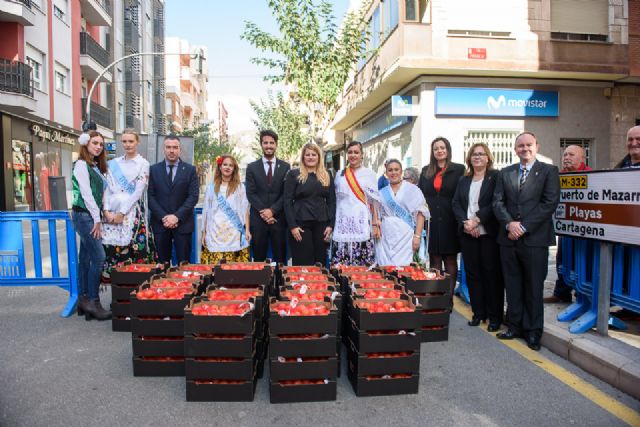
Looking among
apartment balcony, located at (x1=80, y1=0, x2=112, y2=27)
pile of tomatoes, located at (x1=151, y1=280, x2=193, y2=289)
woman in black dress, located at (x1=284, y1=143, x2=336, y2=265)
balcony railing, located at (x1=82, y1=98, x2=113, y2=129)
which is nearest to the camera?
pile of tomatoes, located at (x1=151, y1=280, x2=193, y2=289)

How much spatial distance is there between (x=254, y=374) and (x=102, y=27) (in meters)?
35.7

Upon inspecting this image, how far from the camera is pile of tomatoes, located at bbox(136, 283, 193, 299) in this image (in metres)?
3.98

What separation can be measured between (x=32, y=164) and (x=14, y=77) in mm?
4527

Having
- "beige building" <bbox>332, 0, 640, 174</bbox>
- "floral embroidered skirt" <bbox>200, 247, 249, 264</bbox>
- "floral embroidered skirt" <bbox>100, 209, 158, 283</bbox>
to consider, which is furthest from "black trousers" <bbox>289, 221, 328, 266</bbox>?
"beige building" <bbox>332, 0, 640, 174</bbox>

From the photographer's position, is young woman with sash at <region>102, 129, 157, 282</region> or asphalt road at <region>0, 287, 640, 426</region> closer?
asphalt road at <region>0, 287, 640, 426</region>

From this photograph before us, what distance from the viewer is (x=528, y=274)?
4.57 metres

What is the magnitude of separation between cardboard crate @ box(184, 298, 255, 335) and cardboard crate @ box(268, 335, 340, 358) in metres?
0.22

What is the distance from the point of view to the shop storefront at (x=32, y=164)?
763 inches

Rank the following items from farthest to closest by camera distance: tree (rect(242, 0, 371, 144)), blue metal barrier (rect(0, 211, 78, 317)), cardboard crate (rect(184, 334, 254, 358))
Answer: tree (rect(242, 0, 371, 144)) < blue metal barrier (rect(0, 211, 78, 317)) < cardboard crate (rect(184, 334, 254, 358))

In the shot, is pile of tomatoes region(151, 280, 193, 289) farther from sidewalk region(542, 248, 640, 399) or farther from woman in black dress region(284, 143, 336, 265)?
sidewalk region(542, 248, 640, 399)

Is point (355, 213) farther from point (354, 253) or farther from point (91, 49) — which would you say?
point (91, 49)

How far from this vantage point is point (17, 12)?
1877cm

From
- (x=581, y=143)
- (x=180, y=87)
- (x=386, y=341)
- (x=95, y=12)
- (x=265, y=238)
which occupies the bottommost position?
(x=386, y=341)

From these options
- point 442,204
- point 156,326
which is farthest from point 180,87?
point 156,326
